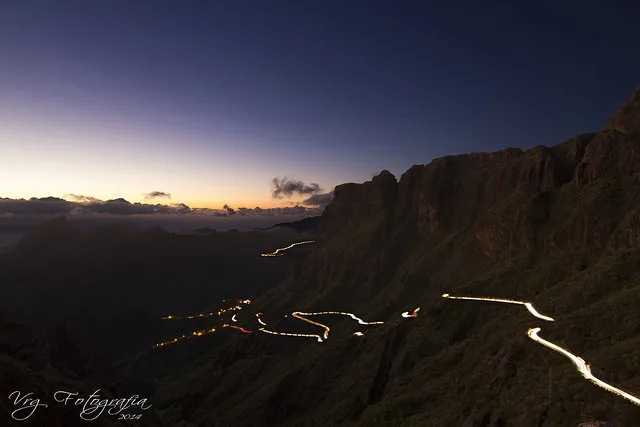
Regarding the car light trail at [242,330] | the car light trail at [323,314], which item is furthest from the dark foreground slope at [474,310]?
the car light trail at [242,330]

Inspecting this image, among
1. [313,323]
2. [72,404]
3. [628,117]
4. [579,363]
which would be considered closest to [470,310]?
[579,363]

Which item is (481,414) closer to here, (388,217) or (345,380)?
(345,380)

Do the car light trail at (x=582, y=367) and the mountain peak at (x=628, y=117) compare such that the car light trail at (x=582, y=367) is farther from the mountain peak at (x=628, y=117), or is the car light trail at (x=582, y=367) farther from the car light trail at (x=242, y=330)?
the car light trail at (x=242, y=330)

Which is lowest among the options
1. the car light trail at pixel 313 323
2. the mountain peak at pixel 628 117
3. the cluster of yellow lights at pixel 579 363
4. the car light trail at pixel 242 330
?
the car light trail at pixel 242 330

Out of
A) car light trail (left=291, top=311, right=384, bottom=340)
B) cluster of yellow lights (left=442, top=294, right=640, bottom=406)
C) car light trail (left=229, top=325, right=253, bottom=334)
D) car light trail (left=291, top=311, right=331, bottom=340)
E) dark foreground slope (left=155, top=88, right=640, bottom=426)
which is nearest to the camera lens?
cluster of yellow lights (left=442, top=294, right=640, bottom=406)

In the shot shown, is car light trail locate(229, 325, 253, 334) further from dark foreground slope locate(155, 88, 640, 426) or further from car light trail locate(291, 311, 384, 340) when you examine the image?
car light trail locate(291, 311, 384, 340)

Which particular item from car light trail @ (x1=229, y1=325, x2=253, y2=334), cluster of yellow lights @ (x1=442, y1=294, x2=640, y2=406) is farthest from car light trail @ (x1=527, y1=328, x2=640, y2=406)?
car light trail @ (x1=229, y1=325, x2=253, y2=334)

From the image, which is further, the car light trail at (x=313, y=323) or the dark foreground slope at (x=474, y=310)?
the car light trail at (x=313, y=323)
